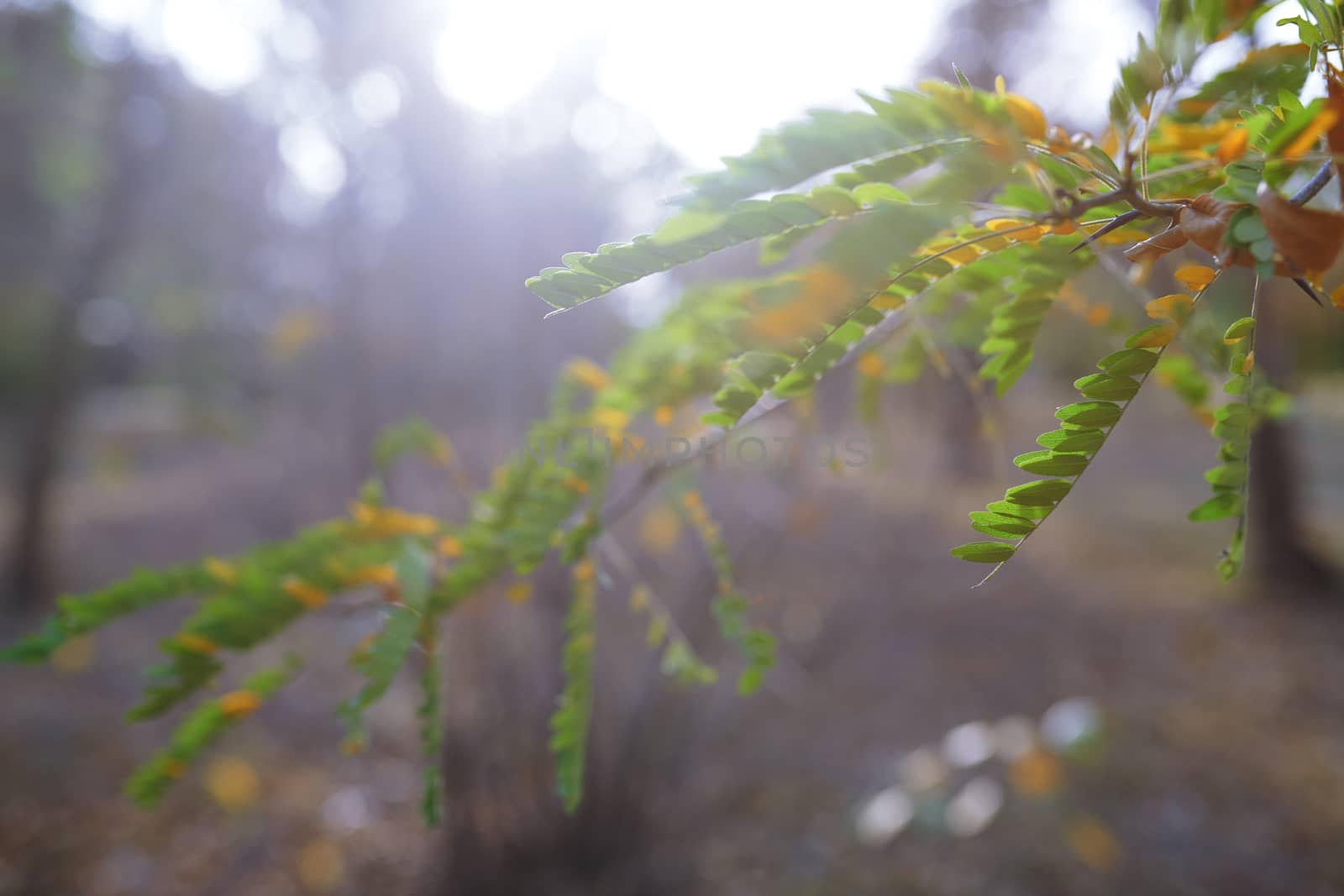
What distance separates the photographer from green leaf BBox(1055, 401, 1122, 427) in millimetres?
568

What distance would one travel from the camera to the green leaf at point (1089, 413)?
568 mm

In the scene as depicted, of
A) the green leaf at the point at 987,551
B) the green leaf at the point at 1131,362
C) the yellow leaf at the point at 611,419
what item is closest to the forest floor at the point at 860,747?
the yellow leaf at the point at 611,419

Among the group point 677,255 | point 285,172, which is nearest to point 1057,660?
point 677,255

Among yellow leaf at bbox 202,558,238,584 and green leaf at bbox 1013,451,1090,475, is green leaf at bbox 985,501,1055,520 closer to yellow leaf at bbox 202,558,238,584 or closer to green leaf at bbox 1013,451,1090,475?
green leaf at bbox 1013,451,1090,475

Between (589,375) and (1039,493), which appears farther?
(589,375)

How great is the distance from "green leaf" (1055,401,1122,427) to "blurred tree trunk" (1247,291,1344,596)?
653 cm

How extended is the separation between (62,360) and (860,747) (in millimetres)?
8843

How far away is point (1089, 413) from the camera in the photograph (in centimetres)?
58

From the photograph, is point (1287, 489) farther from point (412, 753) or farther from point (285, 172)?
point (285, 172)

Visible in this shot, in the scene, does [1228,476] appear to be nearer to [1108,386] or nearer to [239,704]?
[1108,386]

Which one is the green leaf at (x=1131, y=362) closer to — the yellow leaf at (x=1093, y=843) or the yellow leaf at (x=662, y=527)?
the yellow leaf at (x=662, y=527)

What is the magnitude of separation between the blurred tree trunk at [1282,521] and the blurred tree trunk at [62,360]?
Answer: 10712mm

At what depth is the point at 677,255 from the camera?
0.61m

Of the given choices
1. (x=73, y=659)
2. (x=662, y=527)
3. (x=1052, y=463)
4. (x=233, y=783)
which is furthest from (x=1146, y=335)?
(x=73, y=659)
